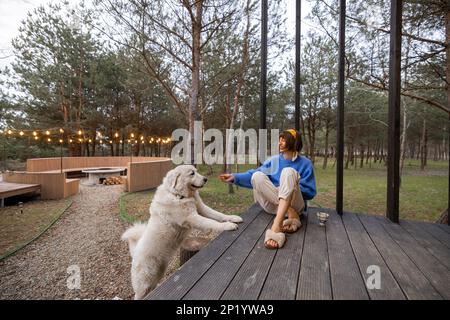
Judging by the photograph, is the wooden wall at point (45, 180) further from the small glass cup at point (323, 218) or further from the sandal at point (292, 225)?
the small glass cup at point (323, 218)

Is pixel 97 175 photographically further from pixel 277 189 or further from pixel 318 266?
pixel 318 266

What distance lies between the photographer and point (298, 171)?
7.23 feet

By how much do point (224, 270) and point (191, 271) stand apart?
196 millimetres

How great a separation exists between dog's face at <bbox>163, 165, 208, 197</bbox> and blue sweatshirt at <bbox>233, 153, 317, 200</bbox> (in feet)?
1.83

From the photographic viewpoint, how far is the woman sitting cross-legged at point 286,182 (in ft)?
5.90

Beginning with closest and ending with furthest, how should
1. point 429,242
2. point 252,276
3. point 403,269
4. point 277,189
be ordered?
point 252,276, point 403,269, point 429,242, point 277,189

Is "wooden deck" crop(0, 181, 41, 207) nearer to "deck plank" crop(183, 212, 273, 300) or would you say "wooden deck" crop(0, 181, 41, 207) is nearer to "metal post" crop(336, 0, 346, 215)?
"deck plank" crop(183, 212, 273, 300)

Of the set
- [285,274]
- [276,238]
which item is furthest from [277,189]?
[285,274]

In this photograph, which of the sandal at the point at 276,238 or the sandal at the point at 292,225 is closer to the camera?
the sandal at the point at 276,238

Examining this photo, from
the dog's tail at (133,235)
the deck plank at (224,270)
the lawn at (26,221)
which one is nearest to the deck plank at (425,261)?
the deck plank at (224,270)

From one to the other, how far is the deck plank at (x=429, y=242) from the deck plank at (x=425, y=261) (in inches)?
1.4

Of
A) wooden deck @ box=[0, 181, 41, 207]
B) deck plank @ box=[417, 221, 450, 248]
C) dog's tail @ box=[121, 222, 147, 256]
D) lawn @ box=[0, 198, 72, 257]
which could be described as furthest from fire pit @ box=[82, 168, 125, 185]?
deck plank @ box=[417, 221, 450, 248]

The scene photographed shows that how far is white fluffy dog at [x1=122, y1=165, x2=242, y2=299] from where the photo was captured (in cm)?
168
